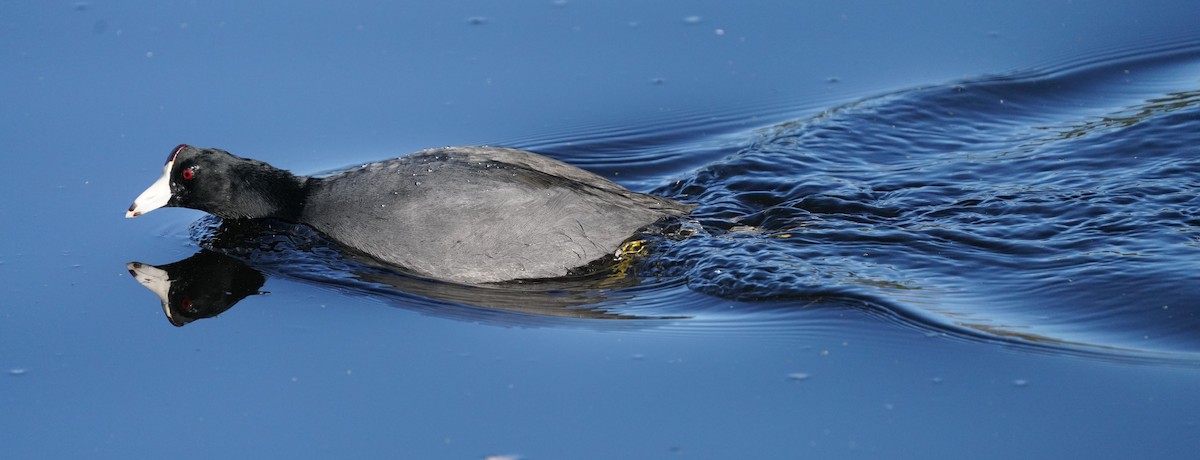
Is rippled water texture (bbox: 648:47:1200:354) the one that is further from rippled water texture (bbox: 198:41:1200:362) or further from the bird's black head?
the bird's black head

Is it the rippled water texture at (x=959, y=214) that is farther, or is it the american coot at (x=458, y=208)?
the american coot at (x=458, y=208)

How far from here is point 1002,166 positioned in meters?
8.29

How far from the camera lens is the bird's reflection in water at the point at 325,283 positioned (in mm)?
6832

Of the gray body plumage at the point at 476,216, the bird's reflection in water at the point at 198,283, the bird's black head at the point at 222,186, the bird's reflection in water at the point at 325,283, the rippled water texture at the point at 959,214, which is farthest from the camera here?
the bird's black head at the point at 222,186

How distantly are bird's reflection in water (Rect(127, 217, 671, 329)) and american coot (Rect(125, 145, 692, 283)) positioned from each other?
11 cm

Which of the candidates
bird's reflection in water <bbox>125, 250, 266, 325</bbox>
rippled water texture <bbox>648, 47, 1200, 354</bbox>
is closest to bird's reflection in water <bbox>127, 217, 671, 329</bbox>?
bird's reflection in water <bbox>125, 250, 266, 325</bbox>

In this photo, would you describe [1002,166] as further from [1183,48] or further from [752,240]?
[1183,48]

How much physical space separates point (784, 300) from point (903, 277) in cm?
73

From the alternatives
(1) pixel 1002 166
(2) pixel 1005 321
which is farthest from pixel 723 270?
(1) pixel 1002 166

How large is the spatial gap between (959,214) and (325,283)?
3.81 metres

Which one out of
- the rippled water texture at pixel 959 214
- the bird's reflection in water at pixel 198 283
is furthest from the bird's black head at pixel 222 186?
the rippled water texture at pixel 959 214

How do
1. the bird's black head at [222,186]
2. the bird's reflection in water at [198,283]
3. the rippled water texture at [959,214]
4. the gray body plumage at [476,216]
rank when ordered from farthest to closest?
the bird's black head at [222,186] → the gray body plumage at [476,216] → the bird's reflection in water at [198,283] → the rippled water texture at [959,214]

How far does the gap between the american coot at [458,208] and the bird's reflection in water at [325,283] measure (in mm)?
113

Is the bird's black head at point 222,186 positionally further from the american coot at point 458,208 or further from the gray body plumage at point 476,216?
the gray body plumage at point 476,216
